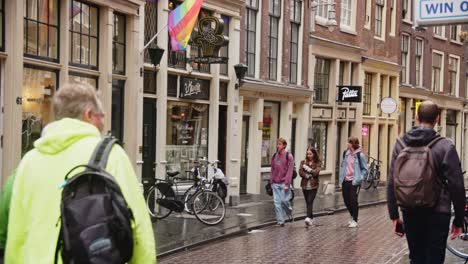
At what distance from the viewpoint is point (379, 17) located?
96.2 feet

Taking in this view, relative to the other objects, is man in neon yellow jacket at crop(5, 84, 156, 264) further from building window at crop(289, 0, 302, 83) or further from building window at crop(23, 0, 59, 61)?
building window at crop(289, 0, 302, 83)

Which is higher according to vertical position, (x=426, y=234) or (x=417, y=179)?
(x=417, y=179)

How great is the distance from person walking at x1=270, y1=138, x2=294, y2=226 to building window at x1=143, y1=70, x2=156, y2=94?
118 inches

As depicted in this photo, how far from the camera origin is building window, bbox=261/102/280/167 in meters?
21.2

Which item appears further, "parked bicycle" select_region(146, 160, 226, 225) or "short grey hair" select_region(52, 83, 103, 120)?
"parked bicycle" select_region(146, 160, 226, 225)

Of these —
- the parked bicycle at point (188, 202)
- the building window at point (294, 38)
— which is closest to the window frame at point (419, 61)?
the building window at point (294, 38)

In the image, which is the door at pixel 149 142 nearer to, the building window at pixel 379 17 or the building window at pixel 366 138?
the building window at pixel 366 138

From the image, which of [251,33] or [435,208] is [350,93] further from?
[435,208]

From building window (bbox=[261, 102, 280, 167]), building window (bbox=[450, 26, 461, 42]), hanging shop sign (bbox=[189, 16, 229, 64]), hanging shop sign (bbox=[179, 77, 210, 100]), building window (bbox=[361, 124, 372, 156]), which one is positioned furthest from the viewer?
building window (bbox=[450, 26, 461, 42])


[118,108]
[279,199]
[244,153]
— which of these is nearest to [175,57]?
[118,108]

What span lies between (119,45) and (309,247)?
5839 millimetres

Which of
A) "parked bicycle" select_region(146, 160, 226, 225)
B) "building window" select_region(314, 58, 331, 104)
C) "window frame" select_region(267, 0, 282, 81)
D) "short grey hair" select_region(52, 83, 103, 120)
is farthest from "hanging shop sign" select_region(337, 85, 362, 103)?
"short grey hair" select_region(52, 83, 103, 120)

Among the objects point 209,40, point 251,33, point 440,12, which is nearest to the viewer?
point 440,12

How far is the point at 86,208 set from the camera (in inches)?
115
